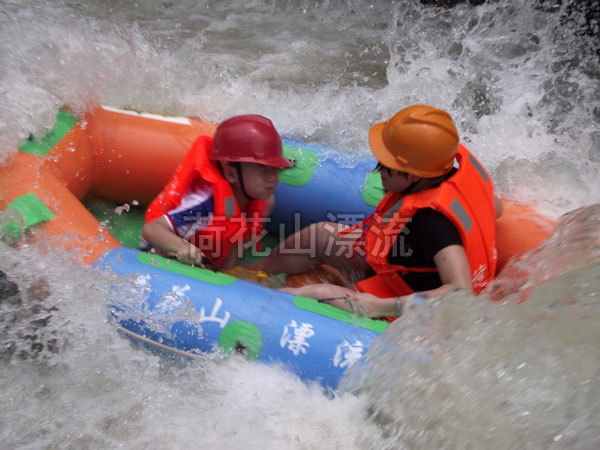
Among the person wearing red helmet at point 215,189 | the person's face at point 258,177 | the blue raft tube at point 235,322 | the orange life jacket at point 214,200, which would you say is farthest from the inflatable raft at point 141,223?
the person's face at point 258,177

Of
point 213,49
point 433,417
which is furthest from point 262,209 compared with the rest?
A: point 213,49

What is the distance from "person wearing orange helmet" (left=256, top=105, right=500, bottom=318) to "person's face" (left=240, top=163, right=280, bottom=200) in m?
0.42

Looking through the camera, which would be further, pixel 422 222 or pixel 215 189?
pixel 215 189

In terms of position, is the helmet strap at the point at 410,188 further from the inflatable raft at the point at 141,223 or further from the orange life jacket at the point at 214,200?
the orange life jacket at the point at 214,200

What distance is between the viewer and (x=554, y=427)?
1.65 meters

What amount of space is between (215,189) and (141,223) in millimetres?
697

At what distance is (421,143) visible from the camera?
2016 mm

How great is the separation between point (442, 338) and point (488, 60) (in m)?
3.70

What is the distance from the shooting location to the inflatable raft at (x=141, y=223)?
1.95 m

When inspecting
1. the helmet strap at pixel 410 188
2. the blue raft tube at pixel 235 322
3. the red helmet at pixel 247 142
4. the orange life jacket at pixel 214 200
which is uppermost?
the red helmet at pixel 247 142

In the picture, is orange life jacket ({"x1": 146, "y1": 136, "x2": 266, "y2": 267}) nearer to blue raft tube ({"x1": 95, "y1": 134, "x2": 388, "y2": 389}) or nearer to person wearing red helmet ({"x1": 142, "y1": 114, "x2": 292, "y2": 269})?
person wearing red helmet ({"x1": 142, "y1": 114, "x2": 292, "y2": 269})

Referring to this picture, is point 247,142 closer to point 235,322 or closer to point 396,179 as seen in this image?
point 396,179

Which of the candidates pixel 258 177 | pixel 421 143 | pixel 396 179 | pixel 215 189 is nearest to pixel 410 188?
pixel 396 179

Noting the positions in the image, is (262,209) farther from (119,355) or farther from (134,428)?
(134,428)
